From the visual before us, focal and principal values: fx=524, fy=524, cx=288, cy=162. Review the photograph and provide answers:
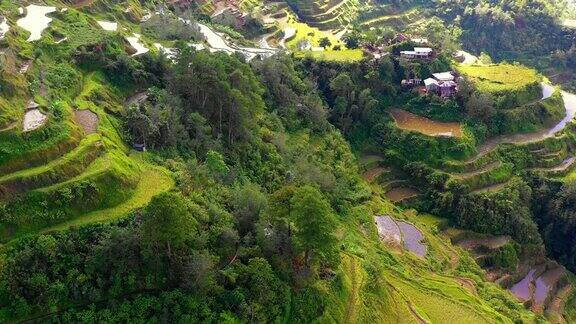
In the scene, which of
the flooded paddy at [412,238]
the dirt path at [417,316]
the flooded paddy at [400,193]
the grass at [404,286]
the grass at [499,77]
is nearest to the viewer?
the grass at [404,286]

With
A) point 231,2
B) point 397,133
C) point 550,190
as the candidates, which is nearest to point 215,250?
point 397,133

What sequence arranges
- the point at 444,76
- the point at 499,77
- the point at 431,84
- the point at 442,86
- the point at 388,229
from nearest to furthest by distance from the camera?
the point at 388,229 → the point at 442,86 → the point at 431,84 → the point at 444,76 → the point at 499,77

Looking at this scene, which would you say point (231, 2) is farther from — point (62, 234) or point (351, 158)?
point (62, 234)

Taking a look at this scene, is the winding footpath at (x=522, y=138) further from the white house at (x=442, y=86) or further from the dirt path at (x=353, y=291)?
the dirt path at (x=353, y=291)

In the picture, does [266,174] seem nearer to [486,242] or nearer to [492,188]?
[486,242]

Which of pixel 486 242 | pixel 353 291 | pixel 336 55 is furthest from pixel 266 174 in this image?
pixel 336 55

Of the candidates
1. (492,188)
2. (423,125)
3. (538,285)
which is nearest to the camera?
(538,285)

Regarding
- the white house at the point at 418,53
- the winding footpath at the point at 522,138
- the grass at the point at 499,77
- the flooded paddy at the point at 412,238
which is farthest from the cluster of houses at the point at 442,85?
the flooded paddy at the point at 412,238
